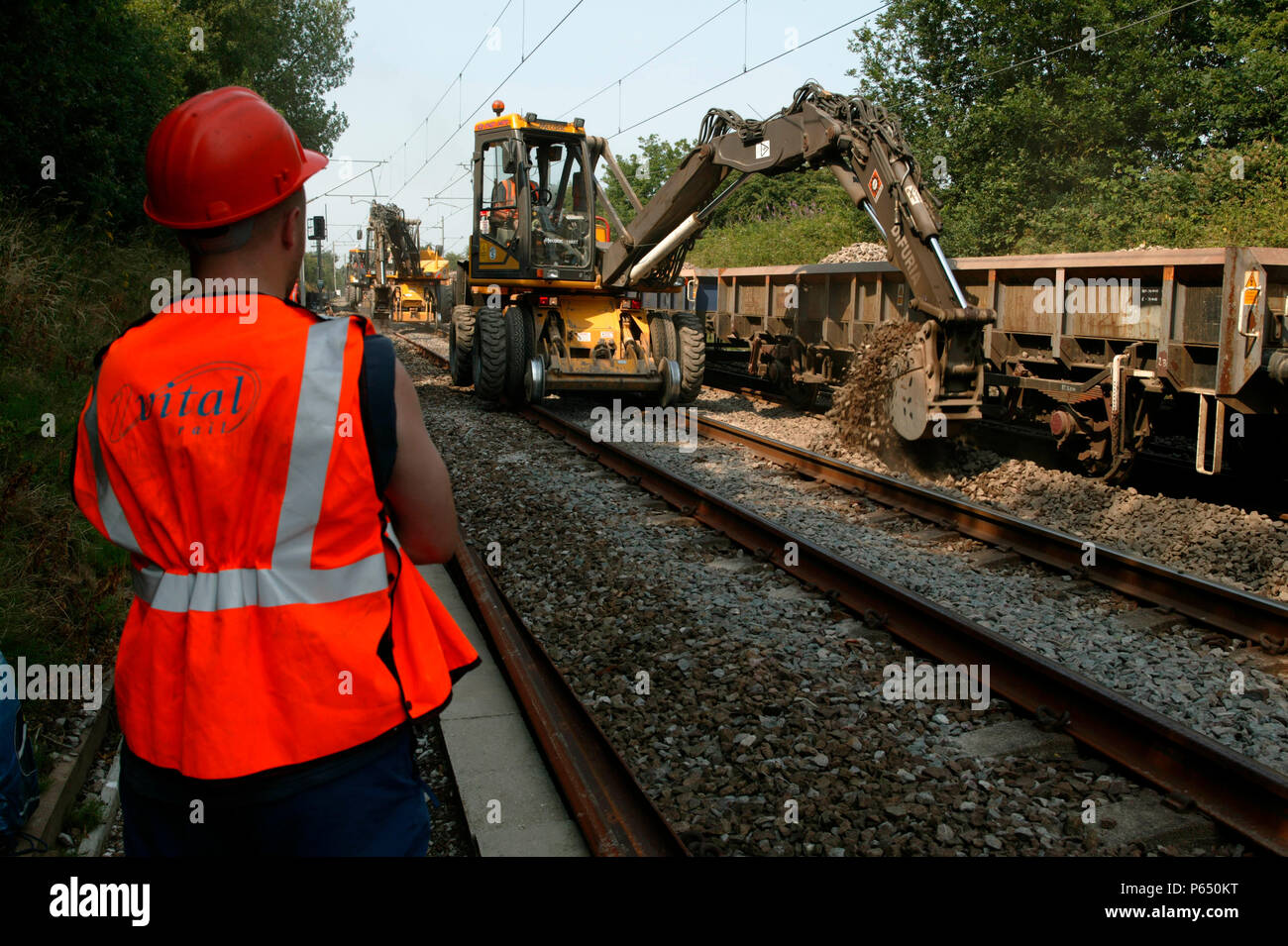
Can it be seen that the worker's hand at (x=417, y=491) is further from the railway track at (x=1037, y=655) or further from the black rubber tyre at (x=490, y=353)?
the black rubber tyre at (x=490, y=353)

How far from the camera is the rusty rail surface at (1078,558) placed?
535 centimetres

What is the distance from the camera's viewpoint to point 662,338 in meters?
13.9

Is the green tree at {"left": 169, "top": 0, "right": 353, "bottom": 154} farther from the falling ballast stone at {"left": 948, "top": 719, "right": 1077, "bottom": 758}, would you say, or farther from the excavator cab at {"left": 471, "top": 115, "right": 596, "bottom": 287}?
the falling ballast stone at {"left": 948, "top": 719, "right": 1077, "bottom": 758}

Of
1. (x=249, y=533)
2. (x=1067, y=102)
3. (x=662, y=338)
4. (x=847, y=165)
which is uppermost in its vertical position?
(x=1067, y=102)

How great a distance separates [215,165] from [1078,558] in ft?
20.4

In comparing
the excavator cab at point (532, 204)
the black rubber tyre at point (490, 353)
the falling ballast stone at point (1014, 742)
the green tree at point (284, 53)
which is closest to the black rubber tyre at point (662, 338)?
Answer: the excavator cab at point (532, 204)

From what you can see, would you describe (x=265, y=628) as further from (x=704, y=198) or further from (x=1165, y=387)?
(x=704, y=198)

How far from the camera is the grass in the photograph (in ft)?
15.4

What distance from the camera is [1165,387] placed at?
8.58 meters

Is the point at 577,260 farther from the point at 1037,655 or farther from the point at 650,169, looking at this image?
the point at 650,169

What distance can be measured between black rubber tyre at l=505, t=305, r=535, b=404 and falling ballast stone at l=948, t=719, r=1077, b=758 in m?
10.4

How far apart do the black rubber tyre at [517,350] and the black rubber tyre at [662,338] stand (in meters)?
1.76

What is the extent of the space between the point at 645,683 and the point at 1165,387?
20.6 feet
